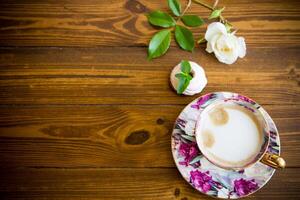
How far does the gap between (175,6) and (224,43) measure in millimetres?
173

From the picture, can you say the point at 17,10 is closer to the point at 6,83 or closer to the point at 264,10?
the point at 6,83

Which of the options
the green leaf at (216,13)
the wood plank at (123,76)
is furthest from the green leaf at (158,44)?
the green leaf at (216,13)

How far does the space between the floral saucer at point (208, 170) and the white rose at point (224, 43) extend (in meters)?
0.11

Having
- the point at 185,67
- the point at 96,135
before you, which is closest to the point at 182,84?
the point at 185,67

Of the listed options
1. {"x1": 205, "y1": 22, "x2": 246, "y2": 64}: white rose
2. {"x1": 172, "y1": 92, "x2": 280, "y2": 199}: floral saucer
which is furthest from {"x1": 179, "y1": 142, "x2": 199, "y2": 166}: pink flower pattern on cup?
{"x1": 205, "y1": 22, "x2": 246, "y2": 64}: white rose

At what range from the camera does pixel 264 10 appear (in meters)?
0.95

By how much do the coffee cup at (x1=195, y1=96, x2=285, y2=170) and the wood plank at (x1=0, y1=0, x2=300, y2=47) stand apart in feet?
0.77

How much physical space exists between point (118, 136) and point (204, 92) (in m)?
0.25

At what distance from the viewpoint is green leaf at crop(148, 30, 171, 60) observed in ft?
2.95

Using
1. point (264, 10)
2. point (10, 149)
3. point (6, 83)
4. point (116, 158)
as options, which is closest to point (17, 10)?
point (6, 83)

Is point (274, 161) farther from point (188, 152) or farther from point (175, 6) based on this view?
point (175, 6)

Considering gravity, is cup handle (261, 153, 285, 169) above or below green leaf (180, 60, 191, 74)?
below

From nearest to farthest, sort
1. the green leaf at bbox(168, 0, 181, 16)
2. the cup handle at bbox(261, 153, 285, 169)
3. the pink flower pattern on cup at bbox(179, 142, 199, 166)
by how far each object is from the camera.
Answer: the cup handle at bbox(261, 153, 285, 169), the pink flower pattern on cup at bbox(179, 142, 199, 166), the green leaf at bbox(168, 0, 181, 16)

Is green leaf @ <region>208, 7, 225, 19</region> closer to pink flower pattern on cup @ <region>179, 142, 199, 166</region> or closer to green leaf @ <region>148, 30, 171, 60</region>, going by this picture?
green leaf @ <region>148, 30, 171, 60</region>
